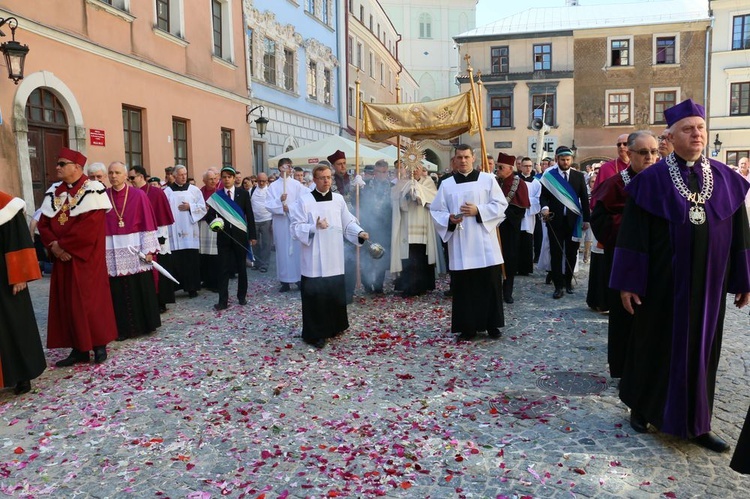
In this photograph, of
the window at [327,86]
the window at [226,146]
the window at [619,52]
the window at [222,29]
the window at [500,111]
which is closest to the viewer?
the window at [222,29]

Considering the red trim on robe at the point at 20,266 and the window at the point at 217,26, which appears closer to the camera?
the red trim on robe at the point at 20,266

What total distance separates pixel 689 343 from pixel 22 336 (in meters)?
5.03

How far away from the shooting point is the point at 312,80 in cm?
2400

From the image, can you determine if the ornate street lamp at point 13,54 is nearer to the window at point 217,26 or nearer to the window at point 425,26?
the window at point 217,26

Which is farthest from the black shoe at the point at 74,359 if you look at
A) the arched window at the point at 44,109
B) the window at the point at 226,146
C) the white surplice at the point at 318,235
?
the window at the point at 226,146

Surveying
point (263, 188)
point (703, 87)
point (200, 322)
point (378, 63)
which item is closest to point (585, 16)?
point (703, 87)

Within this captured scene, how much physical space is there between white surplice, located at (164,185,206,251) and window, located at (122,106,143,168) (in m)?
4.04

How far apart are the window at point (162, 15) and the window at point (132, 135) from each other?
7.64 feet

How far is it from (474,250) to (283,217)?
504cm

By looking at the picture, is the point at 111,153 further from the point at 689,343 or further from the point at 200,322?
the point at 689,343

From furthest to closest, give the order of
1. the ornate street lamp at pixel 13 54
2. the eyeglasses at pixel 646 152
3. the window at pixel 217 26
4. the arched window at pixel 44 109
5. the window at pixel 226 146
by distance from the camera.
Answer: the window at pixel 226 146, the window at pixel 217 26, the arched window at pixel 44 109, the ornate street lamp at pixel 13 54, the eyeglasses at pixel 646 152

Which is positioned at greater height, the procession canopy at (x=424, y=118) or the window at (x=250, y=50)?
the window at (x=250, y=50)

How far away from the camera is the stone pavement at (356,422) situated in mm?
3566

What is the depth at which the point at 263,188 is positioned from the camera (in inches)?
530
